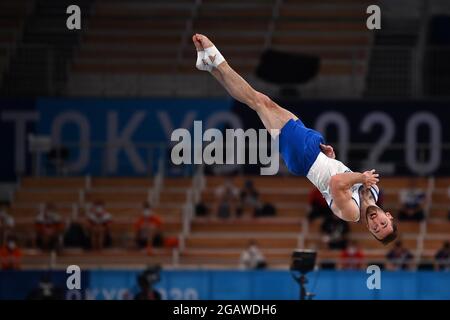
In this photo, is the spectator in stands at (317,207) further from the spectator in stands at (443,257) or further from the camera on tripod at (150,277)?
the camera on tripod at (150,277)

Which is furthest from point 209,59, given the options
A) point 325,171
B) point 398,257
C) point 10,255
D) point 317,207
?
point 317,207

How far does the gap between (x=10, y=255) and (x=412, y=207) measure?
8124 millimetres

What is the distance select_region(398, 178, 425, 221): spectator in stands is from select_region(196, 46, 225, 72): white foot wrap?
36.4 feet

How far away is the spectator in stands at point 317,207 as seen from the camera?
23.7 metres

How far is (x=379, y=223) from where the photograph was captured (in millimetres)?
12227

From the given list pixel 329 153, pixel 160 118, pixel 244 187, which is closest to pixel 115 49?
pixel 160 118

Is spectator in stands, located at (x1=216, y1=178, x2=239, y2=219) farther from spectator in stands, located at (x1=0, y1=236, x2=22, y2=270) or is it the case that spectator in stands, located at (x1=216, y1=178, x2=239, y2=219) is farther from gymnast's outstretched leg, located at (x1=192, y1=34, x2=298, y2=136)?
gymnast's outstretched leg, located at (x1=192, y1=34, x2=298, y2=136)

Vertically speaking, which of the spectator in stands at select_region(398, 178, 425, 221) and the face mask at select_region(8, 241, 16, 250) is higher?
the spectator in stands at select_region(398, 178, 425, 221)

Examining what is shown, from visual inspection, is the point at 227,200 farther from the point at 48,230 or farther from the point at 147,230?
the point at 48,230

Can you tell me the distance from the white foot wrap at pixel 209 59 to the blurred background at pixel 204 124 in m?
8.24

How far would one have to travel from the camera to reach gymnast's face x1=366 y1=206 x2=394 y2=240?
480 inches

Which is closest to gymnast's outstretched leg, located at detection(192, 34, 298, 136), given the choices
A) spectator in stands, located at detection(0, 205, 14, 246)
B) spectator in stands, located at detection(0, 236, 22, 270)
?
spectator in stands, located at detection(0, 236, 22, 270)

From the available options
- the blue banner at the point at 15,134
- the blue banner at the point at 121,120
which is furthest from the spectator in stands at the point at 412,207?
the blue banner at the point at 15,134
